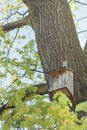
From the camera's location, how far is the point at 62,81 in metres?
3.72

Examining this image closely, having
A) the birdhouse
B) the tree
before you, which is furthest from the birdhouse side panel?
the tree

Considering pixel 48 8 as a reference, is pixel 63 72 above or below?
below

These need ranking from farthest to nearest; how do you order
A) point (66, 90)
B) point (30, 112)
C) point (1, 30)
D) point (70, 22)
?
point (1, 30), point (70, 22), point (66, 90), point (30, 112)

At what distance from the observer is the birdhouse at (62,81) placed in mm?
3676

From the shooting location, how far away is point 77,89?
3.80m

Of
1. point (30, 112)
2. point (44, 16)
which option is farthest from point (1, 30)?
point (30, 112)

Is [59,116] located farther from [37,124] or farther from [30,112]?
[30,112]

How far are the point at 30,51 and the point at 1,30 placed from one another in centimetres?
197

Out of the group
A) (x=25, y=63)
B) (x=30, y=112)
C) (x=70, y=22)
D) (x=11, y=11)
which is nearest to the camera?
(x=30, y=112)

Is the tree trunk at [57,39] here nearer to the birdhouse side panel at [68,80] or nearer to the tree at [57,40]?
the tree at [57,40]

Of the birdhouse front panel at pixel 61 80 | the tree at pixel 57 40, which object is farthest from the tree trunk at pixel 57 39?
the birdhouse front panel at pixel 61 80

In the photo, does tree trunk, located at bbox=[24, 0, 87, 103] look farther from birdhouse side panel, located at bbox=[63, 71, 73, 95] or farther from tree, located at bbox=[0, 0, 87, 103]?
birdhouse side panel, located at bbox=[63, 71, 73, 95]

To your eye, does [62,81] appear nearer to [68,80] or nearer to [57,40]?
[68,80]

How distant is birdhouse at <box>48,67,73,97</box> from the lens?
3.68m
